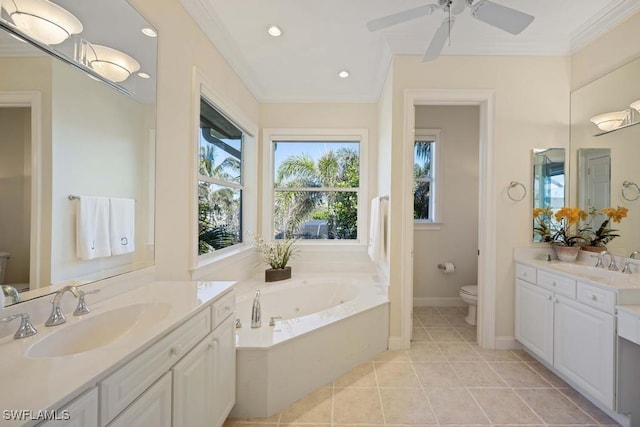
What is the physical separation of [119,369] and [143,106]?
135 cm

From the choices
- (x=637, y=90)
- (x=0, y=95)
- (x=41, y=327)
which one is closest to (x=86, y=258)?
(x=41, y=327)

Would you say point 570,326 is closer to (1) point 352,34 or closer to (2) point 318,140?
(1) point 352,34

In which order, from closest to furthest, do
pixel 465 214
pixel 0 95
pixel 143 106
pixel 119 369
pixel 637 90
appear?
pixel 119 369 < pixel 0 95 < pixel 143 106 < pixel 637 90 < pixel 465 214

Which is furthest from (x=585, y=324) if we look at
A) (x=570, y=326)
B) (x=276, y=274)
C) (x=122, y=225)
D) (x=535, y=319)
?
(x=122, y=225)

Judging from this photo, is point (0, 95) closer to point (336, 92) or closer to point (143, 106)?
point (143, 106)

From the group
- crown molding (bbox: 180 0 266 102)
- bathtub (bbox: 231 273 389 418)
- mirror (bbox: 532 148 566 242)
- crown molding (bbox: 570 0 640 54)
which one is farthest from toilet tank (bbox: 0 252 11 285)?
crown molding (bbox: 570 0 640 54)

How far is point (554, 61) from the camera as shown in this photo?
8.34 feet

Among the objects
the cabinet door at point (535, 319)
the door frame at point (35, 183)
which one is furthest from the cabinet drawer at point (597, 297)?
the door frame at point (35, 183)

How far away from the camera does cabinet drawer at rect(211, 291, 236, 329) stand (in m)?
1.43

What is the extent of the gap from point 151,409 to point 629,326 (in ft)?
7.74

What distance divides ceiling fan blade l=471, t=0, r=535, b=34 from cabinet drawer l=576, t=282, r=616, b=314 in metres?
1.64

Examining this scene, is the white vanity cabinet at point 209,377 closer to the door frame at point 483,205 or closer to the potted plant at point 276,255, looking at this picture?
the potted plant at point 276,255

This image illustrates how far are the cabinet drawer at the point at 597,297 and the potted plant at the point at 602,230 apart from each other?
2.18ft

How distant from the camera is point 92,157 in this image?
50.3 inches
